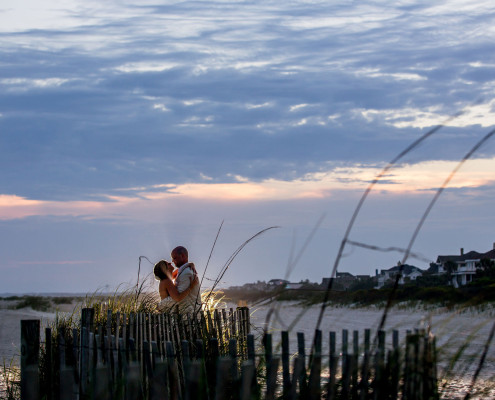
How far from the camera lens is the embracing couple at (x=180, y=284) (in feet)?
22.2

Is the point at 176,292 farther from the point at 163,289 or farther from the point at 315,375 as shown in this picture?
the point at 315,375

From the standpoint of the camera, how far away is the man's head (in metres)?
7.16

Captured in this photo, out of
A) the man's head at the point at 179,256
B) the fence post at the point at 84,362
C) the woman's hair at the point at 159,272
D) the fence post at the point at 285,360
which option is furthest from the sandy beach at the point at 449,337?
the fence post at the point at 84,362

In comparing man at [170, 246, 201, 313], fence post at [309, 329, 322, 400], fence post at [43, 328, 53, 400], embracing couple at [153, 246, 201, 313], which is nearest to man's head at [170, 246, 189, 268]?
embracing couple at [153, 246, 201, 313]

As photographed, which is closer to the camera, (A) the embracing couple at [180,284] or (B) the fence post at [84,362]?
(B) the fence post at [84,362]

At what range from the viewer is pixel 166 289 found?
276 inches

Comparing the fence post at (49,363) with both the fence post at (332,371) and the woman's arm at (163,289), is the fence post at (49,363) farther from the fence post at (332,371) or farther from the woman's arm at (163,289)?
the fence post at (332,371)

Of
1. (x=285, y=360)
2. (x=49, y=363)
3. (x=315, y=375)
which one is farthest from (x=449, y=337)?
(x=315, y=375)

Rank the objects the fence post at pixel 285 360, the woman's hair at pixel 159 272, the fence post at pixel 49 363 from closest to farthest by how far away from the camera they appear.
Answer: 1. the fence post at pixel 285 360
2. the fence post at pixel 49 363
3. the woman's hair at pixel 159 272

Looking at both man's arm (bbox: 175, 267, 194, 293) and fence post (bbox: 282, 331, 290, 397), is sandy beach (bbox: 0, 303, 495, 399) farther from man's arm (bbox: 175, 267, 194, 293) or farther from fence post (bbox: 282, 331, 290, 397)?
man's arm (bbox: 175, 267, 194, 293)

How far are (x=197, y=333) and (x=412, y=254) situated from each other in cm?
416

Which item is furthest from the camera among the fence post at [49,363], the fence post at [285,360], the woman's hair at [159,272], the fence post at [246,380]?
the woman's hair at [159,272]

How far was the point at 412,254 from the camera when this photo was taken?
2277mm

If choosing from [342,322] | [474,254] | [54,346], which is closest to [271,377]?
[54,346]
